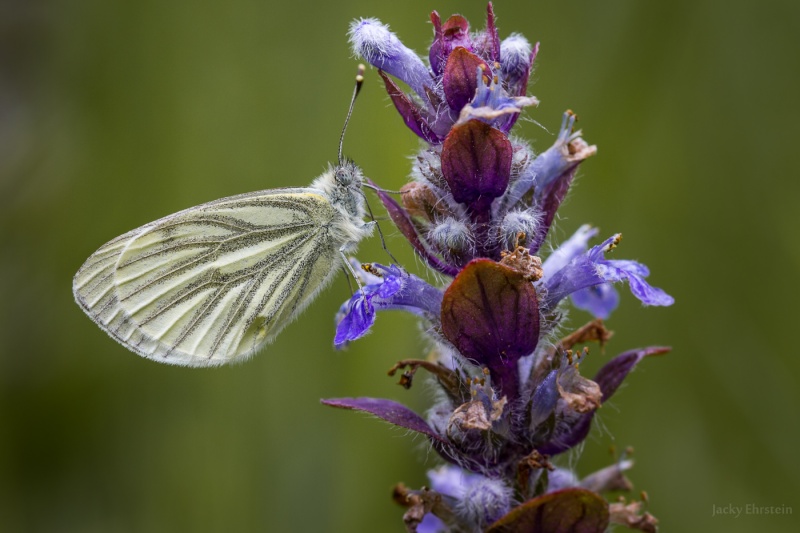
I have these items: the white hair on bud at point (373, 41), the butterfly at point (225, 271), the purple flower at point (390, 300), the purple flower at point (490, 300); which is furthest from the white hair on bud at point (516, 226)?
the butterfly at point (225, 271)

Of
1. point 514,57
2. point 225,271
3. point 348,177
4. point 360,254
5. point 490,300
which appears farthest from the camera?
point 360,254

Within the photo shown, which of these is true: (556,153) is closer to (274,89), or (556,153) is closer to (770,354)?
(770,354)

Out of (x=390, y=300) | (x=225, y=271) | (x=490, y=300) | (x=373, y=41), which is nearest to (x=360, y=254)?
(x=225, y=271)

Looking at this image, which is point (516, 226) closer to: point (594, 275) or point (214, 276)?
point (594, 275)

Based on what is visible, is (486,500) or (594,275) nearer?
(486,500)

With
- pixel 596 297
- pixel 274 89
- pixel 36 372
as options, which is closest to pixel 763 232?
pixel 596 297
